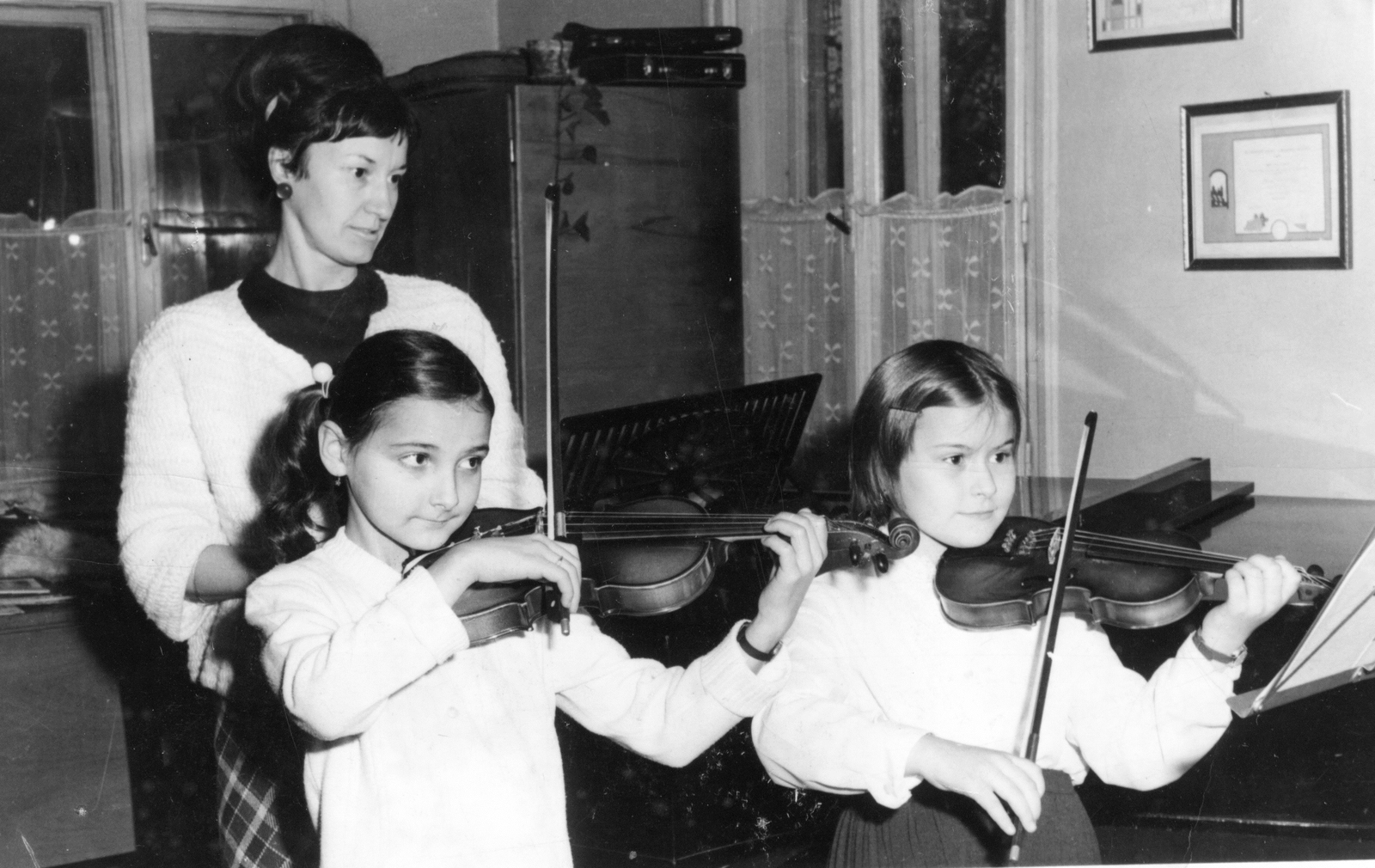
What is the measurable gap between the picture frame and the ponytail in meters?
1.44

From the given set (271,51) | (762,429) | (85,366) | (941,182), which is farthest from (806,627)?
(85,366)

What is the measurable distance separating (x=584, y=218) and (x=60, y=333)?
1.30m

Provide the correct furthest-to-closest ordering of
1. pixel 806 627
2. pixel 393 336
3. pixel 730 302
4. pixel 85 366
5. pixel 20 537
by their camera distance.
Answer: pixel 85 366 < pixel 730 302 < pixel 20 537 < pixel 806 627 < pixel 393 336

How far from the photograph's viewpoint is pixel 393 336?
40.9 inches

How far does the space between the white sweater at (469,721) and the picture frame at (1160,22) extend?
52.4 inches

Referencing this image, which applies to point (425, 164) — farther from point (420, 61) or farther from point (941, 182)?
point (941, 182)

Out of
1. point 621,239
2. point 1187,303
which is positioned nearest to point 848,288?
point 621,239

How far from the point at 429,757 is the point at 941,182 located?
5.37 feet

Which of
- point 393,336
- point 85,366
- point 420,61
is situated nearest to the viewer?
point 393,336

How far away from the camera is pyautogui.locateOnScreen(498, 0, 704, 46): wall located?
6.70 feet

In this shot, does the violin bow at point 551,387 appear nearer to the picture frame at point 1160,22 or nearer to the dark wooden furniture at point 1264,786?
the dark wooden furniture at point 1264,786

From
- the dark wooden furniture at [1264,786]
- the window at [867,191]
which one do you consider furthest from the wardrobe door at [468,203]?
the dark wooden furniture at [1264,786]

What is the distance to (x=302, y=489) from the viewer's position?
1.10m

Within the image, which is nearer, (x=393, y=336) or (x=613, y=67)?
(x=393, y=336)
